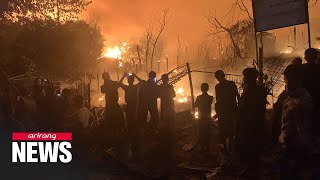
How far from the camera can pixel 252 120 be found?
22.2ft

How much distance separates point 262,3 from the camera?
9.18 m

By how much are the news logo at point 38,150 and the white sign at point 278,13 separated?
5.66 meters

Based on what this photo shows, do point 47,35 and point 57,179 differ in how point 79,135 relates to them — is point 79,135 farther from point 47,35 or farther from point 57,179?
point 47,35

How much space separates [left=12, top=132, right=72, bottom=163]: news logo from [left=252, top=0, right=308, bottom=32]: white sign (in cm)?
566

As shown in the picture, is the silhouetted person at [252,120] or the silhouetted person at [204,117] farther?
the silhouetted person at [204,117]

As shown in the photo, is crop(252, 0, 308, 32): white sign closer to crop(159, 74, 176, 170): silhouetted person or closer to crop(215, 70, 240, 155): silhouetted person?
crop(215, 70, 240, 155): silhouetted person

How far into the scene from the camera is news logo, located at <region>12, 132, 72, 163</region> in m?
8.17

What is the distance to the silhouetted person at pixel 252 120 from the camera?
265 inches

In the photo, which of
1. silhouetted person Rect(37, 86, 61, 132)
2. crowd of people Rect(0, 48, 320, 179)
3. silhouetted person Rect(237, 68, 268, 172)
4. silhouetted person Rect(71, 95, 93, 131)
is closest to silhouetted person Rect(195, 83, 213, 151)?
crowd of people Rect(0, 48, 320, 179)

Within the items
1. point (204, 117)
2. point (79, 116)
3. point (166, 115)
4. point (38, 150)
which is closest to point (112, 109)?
point (79, 116)

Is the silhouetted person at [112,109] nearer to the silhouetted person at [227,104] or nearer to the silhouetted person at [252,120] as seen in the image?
the silhouetted person at [227,104]

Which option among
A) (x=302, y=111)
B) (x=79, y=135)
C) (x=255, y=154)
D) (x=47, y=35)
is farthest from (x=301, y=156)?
(x=47, y=35)

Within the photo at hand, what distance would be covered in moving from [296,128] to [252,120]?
1769 millimetres

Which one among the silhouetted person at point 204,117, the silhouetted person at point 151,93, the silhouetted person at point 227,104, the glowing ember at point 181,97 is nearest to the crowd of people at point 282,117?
the silhouetted person at point 227,104
